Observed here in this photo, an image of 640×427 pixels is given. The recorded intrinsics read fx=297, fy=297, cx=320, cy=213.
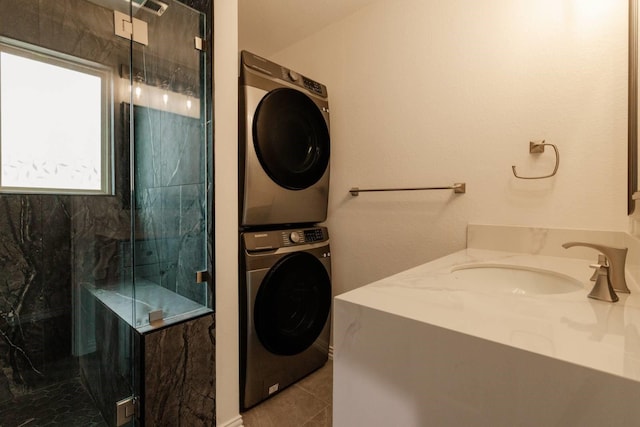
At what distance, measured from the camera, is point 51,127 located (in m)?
1.67

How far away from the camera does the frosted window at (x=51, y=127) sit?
1560 mm

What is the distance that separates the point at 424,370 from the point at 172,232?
125 cm

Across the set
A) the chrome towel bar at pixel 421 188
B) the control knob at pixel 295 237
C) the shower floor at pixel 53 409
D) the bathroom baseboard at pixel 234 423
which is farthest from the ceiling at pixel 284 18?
the shower floor at pixel 53 409

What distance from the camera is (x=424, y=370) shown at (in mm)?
534

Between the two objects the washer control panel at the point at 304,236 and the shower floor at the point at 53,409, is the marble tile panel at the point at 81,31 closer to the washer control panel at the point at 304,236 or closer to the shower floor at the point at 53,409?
the washer control panel at the point at 304,236

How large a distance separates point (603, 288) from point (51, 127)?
2.47 meters

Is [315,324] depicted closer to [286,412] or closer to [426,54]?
[286,412]

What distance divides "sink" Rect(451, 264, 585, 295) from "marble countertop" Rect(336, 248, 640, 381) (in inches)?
5.6

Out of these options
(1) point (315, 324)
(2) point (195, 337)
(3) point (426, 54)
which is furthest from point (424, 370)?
(3) point (426, 54)

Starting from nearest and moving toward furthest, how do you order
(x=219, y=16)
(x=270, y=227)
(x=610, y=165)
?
(x=610, y=165) → (x=219, y=16) → (x=270, y=227)

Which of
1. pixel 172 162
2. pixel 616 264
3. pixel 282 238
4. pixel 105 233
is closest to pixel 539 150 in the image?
pixel 616 264

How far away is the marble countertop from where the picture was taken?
0.43m

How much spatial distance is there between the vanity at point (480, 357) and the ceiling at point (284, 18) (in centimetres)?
179

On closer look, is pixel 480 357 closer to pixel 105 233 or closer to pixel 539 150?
pixel 539 150
